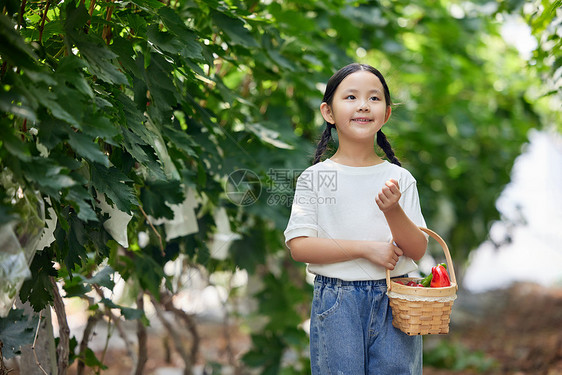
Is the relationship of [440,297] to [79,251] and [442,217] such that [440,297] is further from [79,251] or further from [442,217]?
[442,217]

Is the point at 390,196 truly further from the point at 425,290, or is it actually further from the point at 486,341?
the point at 486,341

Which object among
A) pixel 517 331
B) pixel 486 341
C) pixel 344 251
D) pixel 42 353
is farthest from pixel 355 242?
pixel 517 331

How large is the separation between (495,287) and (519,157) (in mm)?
4048

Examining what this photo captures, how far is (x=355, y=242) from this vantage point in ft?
4.90

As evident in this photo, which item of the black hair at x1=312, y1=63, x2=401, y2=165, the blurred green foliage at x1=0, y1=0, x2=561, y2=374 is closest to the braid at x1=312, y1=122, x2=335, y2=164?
the black hair at x1=312, y1=63, x2=401, y2=165

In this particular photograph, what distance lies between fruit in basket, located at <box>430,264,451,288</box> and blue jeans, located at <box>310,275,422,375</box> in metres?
0.13

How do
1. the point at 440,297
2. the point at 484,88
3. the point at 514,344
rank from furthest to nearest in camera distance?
the point at 484,88 → the point at 514,344 → the point at 440,297

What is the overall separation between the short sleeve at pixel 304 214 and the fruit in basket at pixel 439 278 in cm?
31

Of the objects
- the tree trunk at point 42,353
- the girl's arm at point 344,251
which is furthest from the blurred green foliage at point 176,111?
the girl's arm at point 344,251

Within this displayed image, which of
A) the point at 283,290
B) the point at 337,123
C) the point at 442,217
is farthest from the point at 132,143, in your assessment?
the point at 442,217

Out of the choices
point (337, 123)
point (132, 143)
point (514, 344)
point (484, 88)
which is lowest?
point (514, 344)

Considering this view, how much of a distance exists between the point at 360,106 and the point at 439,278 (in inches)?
18.6

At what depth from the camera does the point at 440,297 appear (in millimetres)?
1402

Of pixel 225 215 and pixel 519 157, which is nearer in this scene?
pixel 225 215
